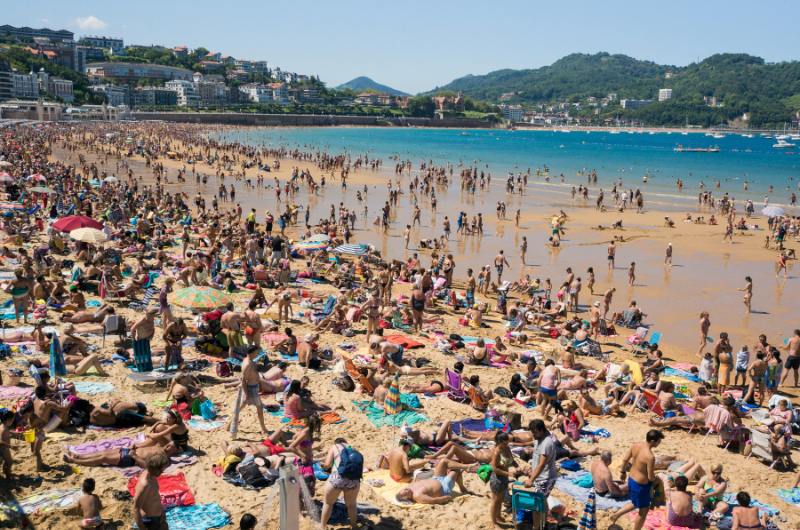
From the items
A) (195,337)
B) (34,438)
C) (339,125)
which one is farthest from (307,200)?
(339,125)

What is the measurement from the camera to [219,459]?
6816 millimetres

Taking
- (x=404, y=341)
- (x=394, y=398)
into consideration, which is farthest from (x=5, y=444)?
(x=404, y=341)

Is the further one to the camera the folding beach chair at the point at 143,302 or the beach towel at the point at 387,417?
the folding beach chair at the point at 143,302

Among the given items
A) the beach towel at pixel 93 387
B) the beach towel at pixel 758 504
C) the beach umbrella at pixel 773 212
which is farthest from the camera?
the beach umbrella at pixel 773 212

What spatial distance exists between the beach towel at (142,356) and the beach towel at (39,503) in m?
3.17

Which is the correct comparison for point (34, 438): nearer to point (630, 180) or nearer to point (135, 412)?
A: point (135, 412)

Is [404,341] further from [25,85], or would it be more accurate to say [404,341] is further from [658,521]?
[25,85]

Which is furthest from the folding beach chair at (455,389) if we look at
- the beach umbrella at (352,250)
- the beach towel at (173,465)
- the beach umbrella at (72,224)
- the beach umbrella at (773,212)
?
the beach umbrella at (773,212)

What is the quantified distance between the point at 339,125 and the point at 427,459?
161 meters

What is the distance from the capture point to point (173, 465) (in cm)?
674

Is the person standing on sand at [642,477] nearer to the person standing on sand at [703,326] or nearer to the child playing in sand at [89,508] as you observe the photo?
the child playing in sand at [89,508]

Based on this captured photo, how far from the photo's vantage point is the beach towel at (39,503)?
5.47m

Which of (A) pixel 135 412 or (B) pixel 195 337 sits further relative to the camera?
(B) pixel 195 337

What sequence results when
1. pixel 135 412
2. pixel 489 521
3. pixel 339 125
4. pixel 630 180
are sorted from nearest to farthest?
pixel 489 521 → pixel 135 412 → pixel 630 180 → pixel 339 125
